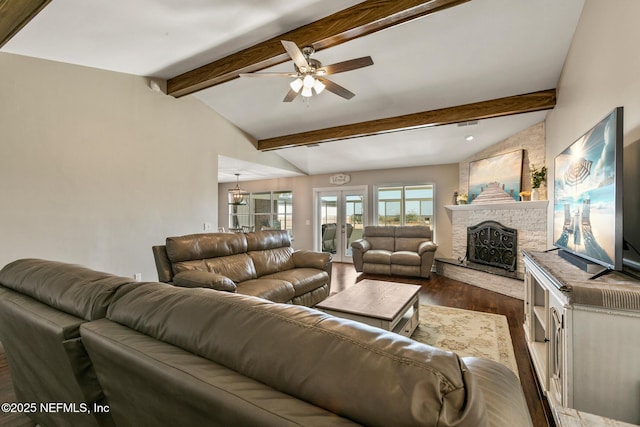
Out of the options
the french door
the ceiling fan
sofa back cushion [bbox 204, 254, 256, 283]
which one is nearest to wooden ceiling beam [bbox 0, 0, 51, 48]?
the ceiling fan

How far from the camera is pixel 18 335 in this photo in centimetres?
116

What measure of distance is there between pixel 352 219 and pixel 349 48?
4614mm

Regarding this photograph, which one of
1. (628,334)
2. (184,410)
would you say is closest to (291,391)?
(184,410)

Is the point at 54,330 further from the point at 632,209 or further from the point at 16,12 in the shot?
the point at 632,209

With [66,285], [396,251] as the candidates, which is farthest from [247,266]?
[396,251]

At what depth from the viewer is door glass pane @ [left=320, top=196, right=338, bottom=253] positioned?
24.4ft

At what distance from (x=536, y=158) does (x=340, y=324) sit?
16.3 feet

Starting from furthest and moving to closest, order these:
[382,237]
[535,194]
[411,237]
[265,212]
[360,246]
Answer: [265,212] < [382,237] < [411,237] < [360,246] < [535,194]

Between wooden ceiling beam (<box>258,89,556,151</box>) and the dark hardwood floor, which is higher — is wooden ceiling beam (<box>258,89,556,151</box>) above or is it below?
above

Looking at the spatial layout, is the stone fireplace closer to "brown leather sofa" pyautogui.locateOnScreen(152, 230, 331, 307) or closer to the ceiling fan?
"brown leather sofa" pyautogui.locateOnScreen(152, 230, 331, 307)

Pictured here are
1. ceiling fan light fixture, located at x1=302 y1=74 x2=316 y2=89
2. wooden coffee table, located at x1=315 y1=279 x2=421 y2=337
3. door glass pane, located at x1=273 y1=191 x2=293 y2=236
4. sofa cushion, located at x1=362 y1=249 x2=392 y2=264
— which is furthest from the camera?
door glass pane, located at x1=273 y1=191 x2=293 y2=236

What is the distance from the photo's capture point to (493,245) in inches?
191

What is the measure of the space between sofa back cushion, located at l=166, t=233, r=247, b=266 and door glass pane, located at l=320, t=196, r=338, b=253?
4.07 m

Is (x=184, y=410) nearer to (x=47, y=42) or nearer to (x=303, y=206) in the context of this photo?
(x=47, y=42)
